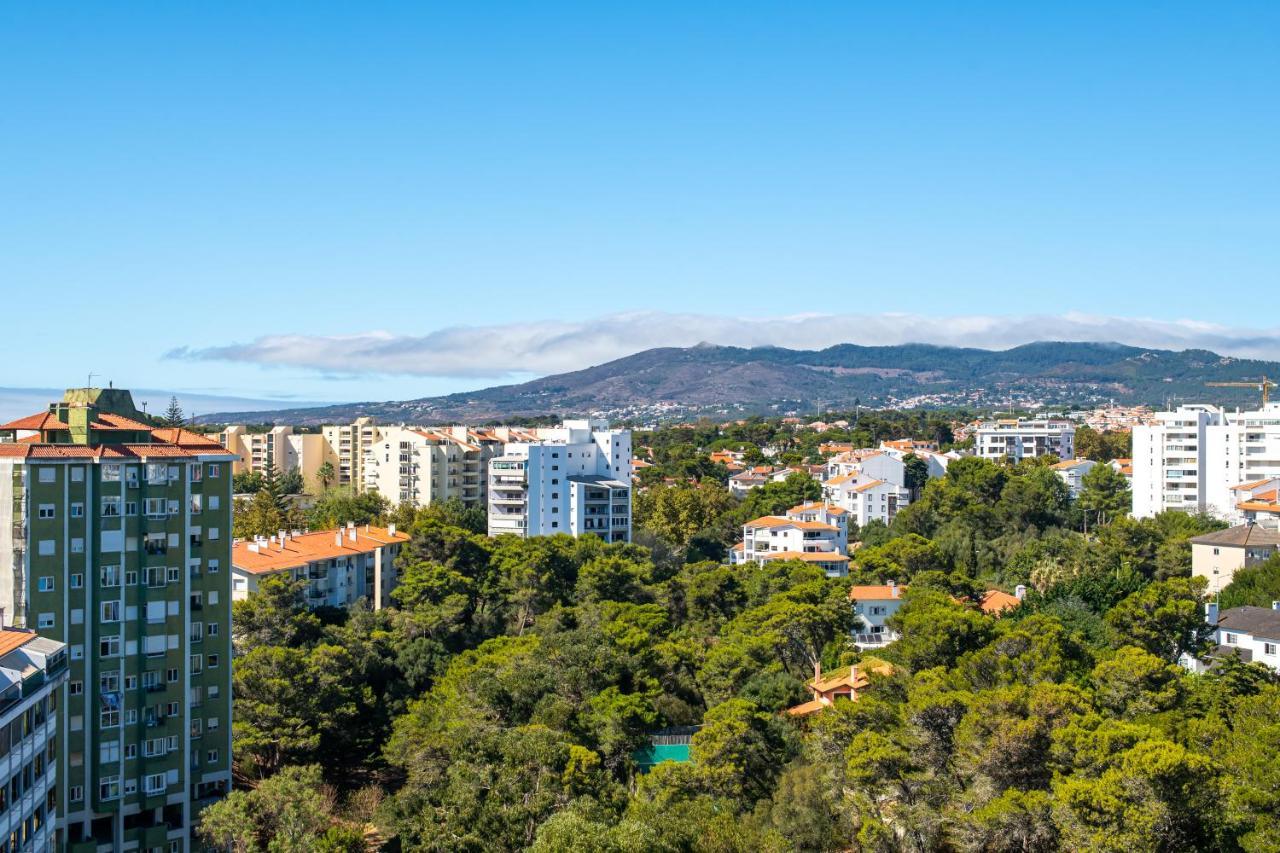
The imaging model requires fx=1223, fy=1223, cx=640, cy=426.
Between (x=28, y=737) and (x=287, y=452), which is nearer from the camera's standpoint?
(x=28, y=737)

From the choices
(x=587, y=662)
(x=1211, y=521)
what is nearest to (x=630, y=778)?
(x=587, y=662)

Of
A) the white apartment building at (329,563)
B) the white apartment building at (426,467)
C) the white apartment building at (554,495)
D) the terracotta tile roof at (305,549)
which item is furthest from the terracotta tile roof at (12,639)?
the white apartment building at (426,467)

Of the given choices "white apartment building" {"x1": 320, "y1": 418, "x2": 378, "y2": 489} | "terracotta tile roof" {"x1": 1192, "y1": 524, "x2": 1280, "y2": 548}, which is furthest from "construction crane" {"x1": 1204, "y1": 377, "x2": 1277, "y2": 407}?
"white apartment building" {"x1": 320, "y1": 418, "x2": 378, "y2": 489}

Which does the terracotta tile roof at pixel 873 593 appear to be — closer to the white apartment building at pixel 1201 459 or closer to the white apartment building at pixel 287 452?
the white apartment building at pixel 1201 459

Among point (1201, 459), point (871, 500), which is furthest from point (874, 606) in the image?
point (1201, 459)

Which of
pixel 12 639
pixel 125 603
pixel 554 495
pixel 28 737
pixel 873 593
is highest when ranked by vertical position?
pixel 12 639

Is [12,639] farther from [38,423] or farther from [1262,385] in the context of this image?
[1262,385]

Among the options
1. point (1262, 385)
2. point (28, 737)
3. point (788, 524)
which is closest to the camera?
point (28, 737)
